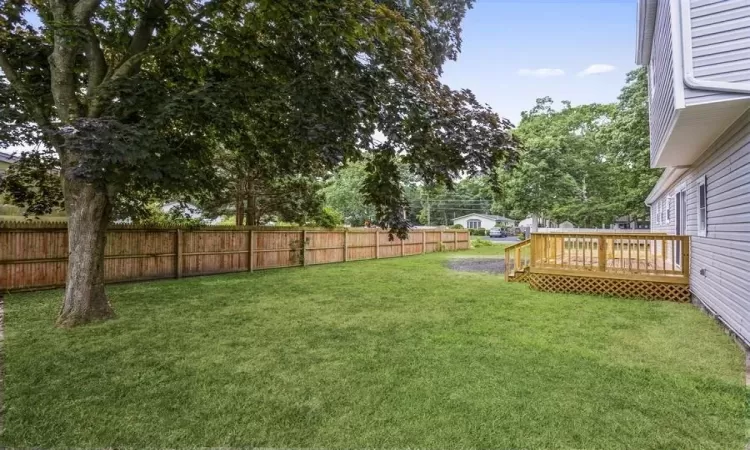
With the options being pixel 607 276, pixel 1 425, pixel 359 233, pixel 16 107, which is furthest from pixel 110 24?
pixel 359 233

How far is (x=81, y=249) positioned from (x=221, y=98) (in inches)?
112

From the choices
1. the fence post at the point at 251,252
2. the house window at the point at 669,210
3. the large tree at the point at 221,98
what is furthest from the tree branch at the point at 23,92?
the house window at the point at 669,210

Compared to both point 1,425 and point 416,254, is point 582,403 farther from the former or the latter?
point 416,254

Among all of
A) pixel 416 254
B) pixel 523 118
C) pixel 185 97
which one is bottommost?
pixel 416 254

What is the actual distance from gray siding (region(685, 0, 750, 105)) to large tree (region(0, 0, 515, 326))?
2.00m

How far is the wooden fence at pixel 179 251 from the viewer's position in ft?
25.1

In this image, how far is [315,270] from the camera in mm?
12156

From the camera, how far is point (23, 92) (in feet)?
16.4

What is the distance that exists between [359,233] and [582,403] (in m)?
13.5

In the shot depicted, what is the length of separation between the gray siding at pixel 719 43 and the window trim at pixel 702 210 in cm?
285

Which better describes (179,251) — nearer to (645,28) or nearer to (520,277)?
(520,277)

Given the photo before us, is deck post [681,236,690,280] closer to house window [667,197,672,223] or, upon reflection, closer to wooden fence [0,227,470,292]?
house window [667,197,672,223]

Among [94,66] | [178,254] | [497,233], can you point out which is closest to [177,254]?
[178,254]

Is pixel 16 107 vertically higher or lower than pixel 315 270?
higher
